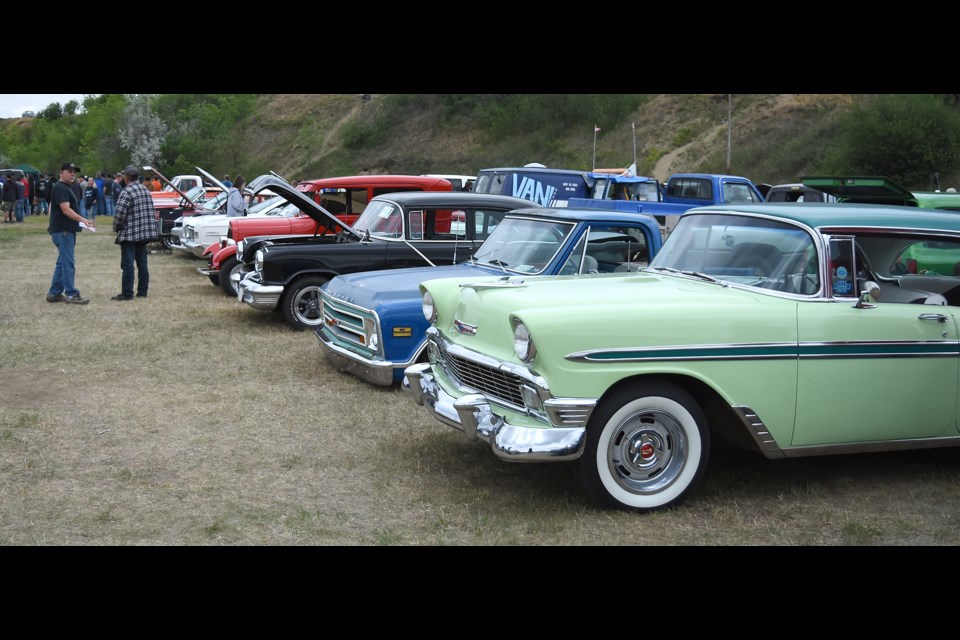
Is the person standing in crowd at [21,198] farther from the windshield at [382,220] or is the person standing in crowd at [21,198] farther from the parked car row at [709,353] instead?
the parked car row at [709,353]

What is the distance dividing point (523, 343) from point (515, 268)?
2.98 meters

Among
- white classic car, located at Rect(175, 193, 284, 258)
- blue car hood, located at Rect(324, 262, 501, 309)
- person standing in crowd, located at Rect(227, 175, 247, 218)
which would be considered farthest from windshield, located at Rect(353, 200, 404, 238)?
person standing in crowd, located at Rect(227, 175, 247, 218)

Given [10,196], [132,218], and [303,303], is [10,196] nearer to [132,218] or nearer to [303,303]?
[132,218]

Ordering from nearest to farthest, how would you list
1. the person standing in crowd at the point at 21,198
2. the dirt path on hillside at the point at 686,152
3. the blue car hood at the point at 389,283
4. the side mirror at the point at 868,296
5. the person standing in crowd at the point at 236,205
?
the side mirror at the point at 868,296, the blue car hood at the point at 389,283, the person standing in crowd at the point at 236,205, the person standing in crowd at the point at 21,198, the dirt path on hillside at the point at 686,152

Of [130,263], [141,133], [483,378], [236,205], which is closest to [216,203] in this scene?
[236,205]

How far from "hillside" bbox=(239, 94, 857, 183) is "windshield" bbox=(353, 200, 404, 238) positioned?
33889 millimetres

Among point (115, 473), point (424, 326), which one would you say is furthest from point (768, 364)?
point (115, 473)

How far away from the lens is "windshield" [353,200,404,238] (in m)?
10.3

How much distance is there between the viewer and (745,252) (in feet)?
18.2

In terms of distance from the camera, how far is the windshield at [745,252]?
5289 millimetres

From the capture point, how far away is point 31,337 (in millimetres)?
10305

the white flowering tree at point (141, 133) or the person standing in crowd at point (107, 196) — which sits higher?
the white flowering tree at point (141, 133)

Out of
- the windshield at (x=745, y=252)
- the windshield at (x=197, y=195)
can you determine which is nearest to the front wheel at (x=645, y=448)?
the windshield at (x=745, y=252)

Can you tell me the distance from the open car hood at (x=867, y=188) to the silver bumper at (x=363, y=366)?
23.7 ft
